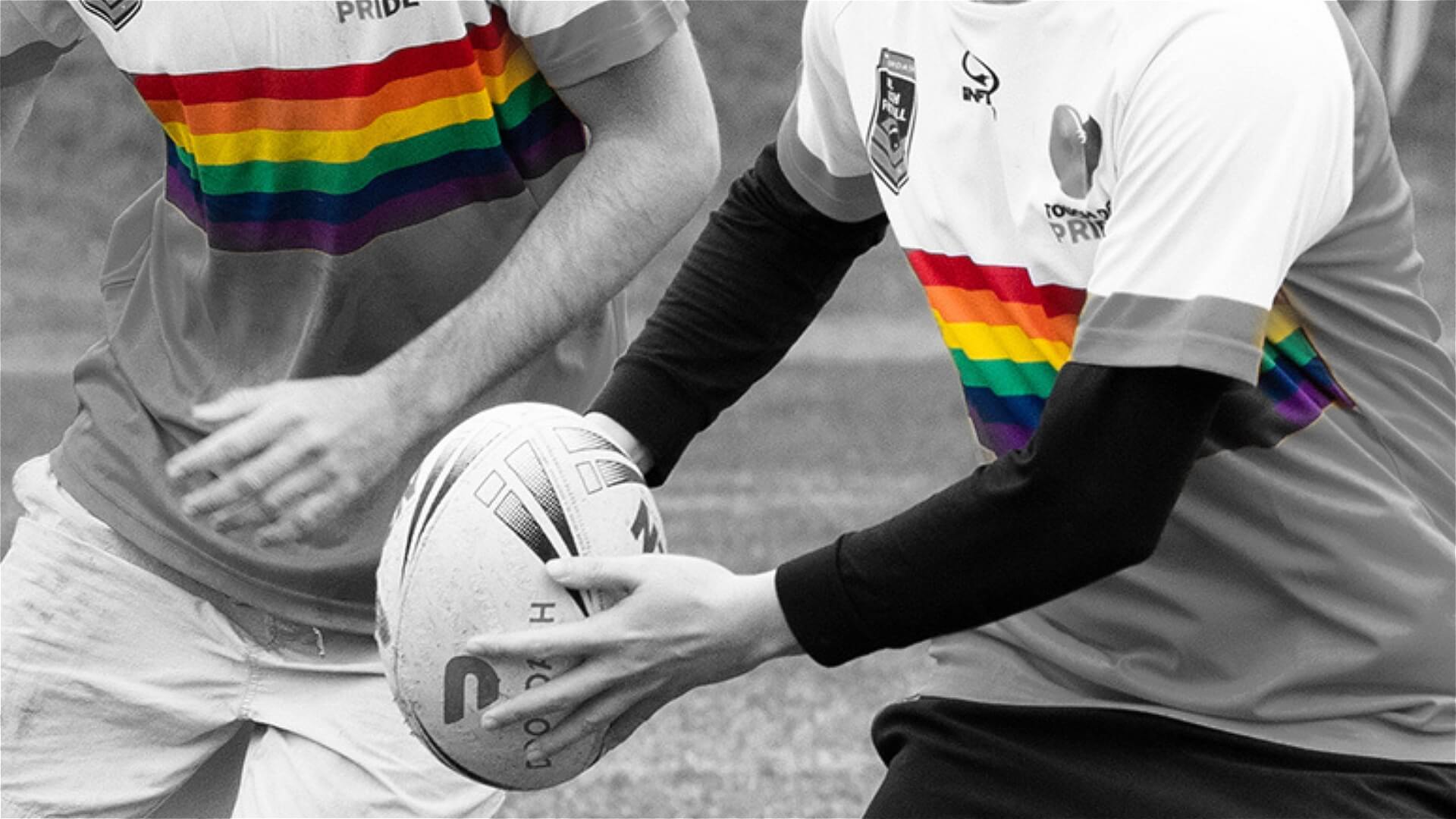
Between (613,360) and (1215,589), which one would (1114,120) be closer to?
(1215,589)

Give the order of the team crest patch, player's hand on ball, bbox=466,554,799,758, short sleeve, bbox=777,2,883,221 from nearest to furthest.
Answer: player's hand on ball, bbox=466,554,799,758
short sleeve, bbox=777,2,883,221
the team crest patch

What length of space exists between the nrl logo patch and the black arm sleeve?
0.44 m

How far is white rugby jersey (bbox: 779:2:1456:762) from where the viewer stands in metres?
2.92

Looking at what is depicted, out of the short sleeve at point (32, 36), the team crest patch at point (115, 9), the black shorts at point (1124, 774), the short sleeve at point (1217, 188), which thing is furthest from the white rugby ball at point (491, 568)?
the short sleeve at point (32, 36)

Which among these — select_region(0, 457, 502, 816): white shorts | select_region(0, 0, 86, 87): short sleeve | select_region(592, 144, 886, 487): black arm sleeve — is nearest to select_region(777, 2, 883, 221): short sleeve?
select_region(592, 144, 886, 487): black arm sleeve

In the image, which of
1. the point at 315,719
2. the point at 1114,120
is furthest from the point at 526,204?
the point at 1114,120

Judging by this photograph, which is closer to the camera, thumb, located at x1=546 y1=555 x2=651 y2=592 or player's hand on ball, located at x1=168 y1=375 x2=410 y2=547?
thumb, located at x1=546 y1=555 x2=651 y2=592

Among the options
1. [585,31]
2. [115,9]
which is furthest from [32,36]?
[585,31]

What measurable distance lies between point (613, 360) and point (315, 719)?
2.71 ft

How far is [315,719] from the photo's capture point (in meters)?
4.16

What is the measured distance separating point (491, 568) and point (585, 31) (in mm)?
979

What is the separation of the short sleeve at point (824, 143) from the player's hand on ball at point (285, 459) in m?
0.86

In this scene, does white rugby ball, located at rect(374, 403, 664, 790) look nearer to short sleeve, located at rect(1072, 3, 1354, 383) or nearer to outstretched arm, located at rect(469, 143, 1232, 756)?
outstretched arm, located at rect(469, 143, 1232, 756)

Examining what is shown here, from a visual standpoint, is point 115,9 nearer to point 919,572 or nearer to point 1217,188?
point 919,572
